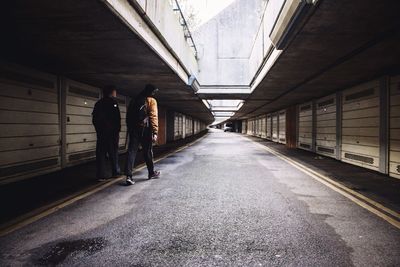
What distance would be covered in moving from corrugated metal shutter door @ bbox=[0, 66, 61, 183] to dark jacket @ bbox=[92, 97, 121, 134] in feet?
6.46

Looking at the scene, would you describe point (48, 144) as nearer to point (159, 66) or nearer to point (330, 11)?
point (159, 66)

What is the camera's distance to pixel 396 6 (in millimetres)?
3568

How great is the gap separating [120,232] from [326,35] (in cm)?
493

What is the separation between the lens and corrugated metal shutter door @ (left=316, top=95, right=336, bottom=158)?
35.8 feet

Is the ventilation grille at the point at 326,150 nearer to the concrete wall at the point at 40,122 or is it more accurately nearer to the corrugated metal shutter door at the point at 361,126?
the corrugated metal shutter door at the point at 361,126

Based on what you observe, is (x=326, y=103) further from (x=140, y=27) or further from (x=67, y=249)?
(x=67, y=249)

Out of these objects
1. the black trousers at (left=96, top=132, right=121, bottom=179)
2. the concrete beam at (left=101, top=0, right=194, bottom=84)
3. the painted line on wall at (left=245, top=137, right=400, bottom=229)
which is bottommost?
the painted line on wall at (left=245, top=137, right=400, bottom=229)

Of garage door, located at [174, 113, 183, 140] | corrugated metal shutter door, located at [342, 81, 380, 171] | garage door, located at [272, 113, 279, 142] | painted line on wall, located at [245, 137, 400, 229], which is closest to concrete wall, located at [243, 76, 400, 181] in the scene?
corrugated metal shutter door, located at [342, 81, 380, 171]

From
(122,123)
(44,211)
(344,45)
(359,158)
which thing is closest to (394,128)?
(359,158)

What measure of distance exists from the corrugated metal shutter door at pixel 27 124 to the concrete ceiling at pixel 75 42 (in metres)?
0.41

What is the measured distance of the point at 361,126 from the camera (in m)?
8.56

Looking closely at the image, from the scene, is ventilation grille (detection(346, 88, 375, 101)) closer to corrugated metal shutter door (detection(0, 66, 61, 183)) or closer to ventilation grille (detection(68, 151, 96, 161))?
corrugated metal shutter door (detection(0, 66, 61, 183))

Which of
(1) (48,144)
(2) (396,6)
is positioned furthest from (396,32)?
(1) (48,144)

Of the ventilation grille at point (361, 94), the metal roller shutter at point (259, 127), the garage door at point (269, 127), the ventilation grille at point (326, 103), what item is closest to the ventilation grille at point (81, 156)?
the ventilation grille at point (361, 94)
